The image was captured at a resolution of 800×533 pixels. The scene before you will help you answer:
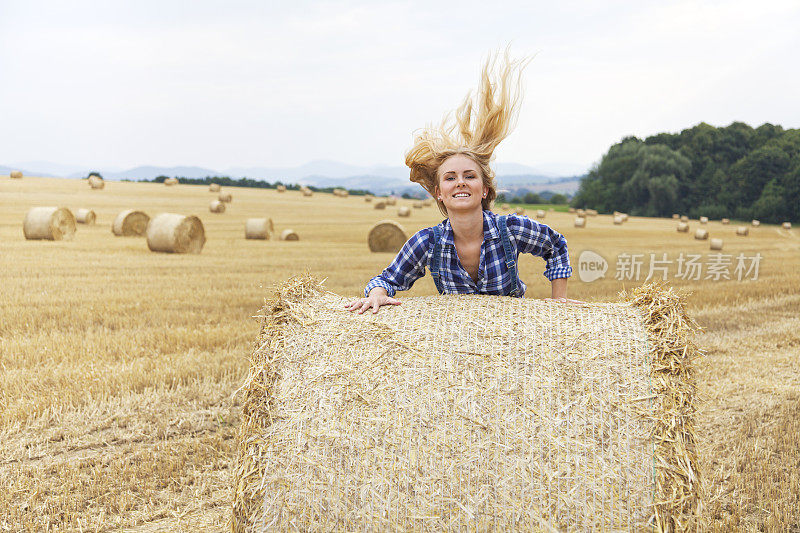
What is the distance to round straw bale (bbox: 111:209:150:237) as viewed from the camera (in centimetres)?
1772

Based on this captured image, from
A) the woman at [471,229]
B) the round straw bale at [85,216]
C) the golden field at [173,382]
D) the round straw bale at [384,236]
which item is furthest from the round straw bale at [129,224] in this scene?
the woman at [471,229]

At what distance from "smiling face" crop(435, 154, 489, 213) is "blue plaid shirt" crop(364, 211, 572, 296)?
173 mm

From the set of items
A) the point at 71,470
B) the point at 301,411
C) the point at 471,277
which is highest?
the point at 471,277

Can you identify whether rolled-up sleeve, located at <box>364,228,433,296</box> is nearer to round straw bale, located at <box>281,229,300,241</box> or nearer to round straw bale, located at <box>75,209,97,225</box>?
round straw bale, located at <box>281,229,300,241</box>

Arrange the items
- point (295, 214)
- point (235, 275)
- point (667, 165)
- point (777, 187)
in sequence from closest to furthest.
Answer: point (235, 275)
point (295, 214)
point (777, 187)
point (667, 165)

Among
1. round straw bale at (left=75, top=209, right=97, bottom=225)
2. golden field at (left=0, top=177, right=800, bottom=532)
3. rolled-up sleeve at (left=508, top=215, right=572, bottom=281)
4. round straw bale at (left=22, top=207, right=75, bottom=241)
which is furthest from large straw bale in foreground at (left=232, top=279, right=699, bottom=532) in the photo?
round straw bale at (left=75, top=209, right=97, bottom=225)

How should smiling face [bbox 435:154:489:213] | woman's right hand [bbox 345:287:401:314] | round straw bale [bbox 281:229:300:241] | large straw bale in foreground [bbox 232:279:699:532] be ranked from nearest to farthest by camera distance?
large straw bale in foreground [bbox 232:279:699:532], woman's right hand [bbox 345:287:401:314], smiling face [bbox 435:154:489:213], round straw bale [bbox 281:229:300:241]

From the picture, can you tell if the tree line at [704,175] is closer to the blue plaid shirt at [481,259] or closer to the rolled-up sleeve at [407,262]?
the blue plaid shirt at [481,259]

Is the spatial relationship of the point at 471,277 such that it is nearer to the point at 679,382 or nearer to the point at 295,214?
the point at 679,382

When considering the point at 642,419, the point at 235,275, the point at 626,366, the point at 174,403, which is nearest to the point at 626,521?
the point at 642,419

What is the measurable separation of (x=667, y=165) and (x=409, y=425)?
4742 centimetres

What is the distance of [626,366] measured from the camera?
2924 mm

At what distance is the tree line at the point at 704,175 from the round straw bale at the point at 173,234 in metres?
31.6

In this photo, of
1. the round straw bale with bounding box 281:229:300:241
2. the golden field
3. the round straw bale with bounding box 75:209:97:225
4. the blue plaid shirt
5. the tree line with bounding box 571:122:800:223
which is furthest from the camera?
the tree line with bounding box 571:122:800:223
